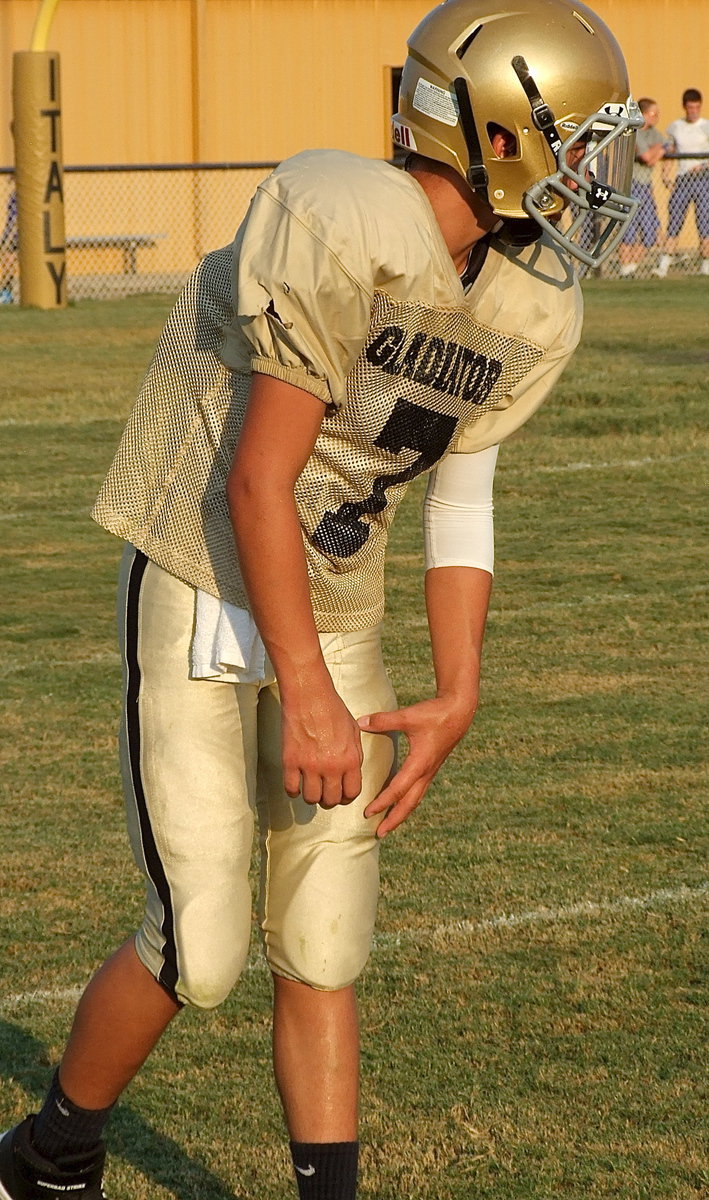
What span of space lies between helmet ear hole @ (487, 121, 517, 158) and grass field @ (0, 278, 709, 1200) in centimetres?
170

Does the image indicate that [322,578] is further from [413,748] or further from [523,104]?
[523,104]

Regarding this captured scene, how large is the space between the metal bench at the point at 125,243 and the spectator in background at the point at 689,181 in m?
6.07

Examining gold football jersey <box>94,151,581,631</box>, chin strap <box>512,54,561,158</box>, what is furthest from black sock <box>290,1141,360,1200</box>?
chin strap <box>512,54,561,158</box>

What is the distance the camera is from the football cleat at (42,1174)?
304 centimetres

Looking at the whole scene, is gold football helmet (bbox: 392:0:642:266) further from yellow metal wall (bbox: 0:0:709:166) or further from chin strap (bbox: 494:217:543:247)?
yellow metal wall (bbox: 0:0:709:166)

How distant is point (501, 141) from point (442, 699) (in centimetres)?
86

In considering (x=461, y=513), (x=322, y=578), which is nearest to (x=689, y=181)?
(x=461, y=513)

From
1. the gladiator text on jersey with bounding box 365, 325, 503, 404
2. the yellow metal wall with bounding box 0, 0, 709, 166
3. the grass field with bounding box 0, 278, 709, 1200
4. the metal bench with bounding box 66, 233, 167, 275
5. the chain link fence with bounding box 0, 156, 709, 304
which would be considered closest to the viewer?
the gladiator text on jersey with bounding box 365, 325, 503, 404

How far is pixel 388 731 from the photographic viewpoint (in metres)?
2.95

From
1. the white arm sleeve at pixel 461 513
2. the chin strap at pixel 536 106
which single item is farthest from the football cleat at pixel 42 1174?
the chin strap at pixel 536 106

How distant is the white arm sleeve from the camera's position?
3.22 meters

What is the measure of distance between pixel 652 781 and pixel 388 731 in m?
2.60

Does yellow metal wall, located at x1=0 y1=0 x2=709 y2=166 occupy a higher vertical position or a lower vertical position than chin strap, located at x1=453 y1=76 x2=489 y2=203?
lower

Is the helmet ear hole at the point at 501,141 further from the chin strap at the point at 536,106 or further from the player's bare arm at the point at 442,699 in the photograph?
the player's bare arm at the point at 442,699
